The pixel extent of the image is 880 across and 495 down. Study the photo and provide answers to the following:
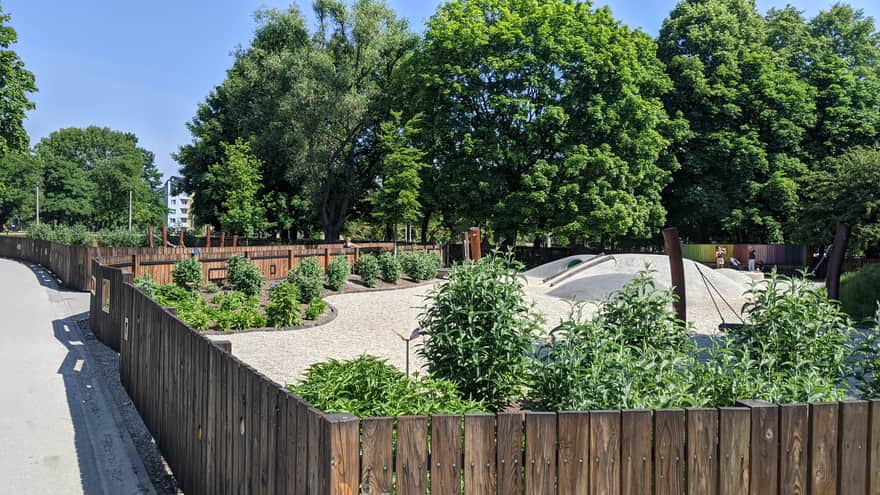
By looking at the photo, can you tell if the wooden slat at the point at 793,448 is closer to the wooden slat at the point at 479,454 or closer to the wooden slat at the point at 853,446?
the wooden slat at the point at 853,446

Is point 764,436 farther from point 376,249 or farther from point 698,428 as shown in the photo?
point 376,249

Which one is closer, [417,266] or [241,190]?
[417,266]

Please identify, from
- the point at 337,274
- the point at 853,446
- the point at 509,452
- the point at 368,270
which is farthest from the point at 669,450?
the point at 368,270

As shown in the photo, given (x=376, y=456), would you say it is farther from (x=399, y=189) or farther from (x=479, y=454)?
(x=399, y=189)

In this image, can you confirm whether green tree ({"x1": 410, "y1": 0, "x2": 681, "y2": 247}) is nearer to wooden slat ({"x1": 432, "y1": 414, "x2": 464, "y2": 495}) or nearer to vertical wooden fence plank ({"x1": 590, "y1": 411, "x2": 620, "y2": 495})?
vertical wooden fence plank ({"x1": 590, "y1": 411, "x2": 620, "y2": 495})

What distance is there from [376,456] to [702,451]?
5.46 feet

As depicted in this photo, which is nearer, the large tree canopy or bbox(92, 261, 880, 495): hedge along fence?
bbox(92, 261, 880, 495): hedge along fence

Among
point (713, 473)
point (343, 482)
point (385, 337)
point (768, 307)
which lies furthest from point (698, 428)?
point (385, 337)

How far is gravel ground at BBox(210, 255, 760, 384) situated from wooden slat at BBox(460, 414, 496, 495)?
7.37 ft

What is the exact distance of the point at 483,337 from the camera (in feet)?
19.7

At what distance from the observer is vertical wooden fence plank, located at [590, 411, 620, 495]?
3170mm

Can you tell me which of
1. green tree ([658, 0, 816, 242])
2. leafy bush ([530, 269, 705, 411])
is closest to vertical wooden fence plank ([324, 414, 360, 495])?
leafy bush ([530, 269, 705, 411])

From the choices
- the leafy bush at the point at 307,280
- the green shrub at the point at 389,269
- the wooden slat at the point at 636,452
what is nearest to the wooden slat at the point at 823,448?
the wooden slat at the point at 636,452

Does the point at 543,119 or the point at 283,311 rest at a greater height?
the point at 543,119
